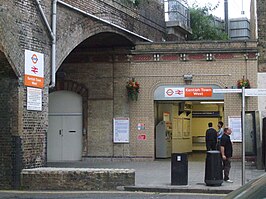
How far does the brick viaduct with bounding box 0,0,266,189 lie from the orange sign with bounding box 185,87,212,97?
5.73 ft

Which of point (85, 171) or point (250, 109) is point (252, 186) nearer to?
point (85, 171)

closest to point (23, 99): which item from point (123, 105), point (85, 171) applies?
point (85, 171)

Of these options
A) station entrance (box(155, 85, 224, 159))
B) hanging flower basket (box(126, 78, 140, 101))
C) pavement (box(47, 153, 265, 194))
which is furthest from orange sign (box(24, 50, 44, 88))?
station entrance (box(155, 85, 224, 159))

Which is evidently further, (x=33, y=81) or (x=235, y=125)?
(x=235, y=125)

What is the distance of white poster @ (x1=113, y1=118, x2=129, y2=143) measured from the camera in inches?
889

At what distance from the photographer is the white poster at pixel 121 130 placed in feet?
74.1

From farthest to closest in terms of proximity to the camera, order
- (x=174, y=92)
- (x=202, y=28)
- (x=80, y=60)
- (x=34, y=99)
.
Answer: (x=202, y=28) < (x=80, y=60) < (x=174, y=92) < (x=34, y=99)

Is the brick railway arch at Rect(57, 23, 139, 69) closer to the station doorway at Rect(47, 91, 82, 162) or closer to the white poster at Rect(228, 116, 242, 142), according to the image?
the station doorway at Rect(47, 91, 82, 162)

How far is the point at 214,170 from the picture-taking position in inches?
547

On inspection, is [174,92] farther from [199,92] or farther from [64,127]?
[64,127]

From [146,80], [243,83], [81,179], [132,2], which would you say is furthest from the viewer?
[146,80]

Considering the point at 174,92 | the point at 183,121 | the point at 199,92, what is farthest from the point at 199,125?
the point at 174,92

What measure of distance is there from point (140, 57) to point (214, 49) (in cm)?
331

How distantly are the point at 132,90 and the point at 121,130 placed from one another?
6.12 ft
